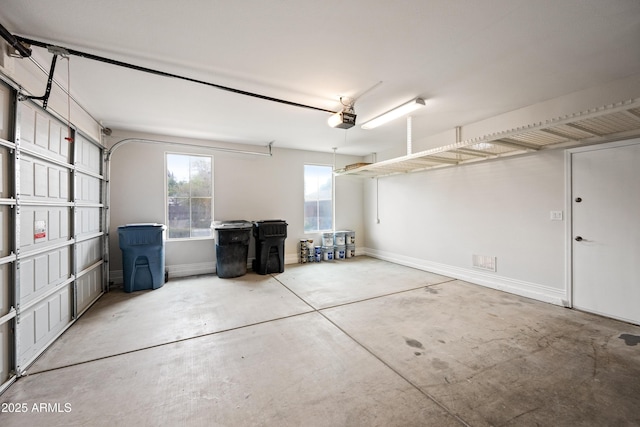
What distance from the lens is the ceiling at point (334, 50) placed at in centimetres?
188

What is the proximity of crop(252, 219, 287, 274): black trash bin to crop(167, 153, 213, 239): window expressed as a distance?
3.75 ft

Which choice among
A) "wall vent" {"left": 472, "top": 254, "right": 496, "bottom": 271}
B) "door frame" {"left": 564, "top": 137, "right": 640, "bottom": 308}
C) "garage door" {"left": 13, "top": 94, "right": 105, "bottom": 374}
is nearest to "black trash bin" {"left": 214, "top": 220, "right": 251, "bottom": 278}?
"garage door" {"left": 13, "top": 94, "right": 105, "bottom": 374}

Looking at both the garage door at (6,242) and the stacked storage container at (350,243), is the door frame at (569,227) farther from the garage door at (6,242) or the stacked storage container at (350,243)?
the garage door at (6,242)

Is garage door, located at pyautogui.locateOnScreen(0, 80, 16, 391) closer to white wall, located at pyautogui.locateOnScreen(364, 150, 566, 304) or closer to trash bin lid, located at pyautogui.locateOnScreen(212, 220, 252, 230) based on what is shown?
trash bin lid, located at pyautogui.locateOnScreen(212, 220, 252, 230)

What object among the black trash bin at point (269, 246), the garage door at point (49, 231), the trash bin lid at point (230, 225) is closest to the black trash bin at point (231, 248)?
the trash bin lid at point (230, 225)

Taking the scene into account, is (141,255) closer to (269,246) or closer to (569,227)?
(269,246)

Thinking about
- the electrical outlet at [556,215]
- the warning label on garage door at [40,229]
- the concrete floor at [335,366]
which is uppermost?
the electrical outlet at [556,215]

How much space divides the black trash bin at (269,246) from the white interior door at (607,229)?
477 cm

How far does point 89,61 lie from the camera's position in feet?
8.29

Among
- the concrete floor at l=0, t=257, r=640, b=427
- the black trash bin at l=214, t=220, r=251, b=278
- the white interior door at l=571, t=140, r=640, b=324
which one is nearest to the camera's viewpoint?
the concrete floor at l=0, t=257, r=640, b=427

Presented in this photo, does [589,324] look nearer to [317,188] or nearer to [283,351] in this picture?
[283,351]

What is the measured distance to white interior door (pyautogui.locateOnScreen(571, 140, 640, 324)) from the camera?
2977 millimetres

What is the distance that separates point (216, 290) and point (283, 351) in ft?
7.44

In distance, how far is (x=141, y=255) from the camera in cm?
414
